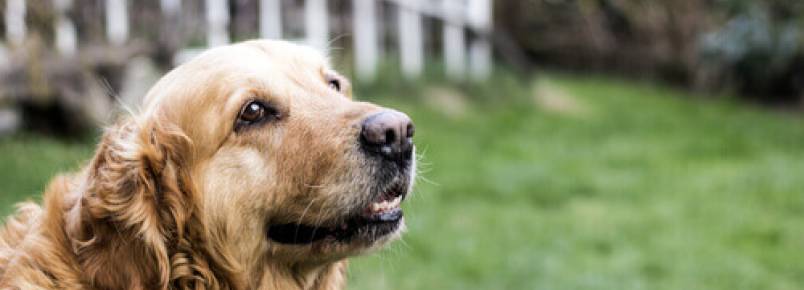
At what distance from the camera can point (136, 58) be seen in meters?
8.22

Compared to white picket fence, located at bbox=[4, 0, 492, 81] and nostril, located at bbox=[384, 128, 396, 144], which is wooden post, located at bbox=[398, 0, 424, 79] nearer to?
white picket fence, located at bbox=[4, 0, 492, 81]

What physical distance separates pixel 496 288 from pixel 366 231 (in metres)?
2.72

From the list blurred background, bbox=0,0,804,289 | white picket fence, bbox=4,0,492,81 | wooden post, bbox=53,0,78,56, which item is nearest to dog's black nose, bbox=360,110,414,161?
blurred background, bbox=0,0,804,289

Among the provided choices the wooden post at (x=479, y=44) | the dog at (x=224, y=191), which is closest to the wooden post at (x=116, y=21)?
the wooden post at (x=479, y=44)

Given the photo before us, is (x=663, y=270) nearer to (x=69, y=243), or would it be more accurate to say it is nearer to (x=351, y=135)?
(x=351, y=135)

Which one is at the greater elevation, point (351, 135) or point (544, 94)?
point (351, 135)

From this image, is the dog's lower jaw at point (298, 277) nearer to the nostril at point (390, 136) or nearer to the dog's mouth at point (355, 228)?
the dog's mouth at point (355, 228)

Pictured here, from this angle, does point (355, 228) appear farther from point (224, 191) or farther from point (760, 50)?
point (760, 50)

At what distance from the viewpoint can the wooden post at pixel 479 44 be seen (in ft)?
42.4

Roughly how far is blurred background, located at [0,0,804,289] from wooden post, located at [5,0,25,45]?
17mm

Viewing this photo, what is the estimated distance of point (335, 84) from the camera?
12.1ft

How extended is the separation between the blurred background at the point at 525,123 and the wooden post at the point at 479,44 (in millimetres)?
28

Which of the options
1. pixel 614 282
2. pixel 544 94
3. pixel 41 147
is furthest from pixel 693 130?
pixel 41 147

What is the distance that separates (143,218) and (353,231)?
72 centimetres
